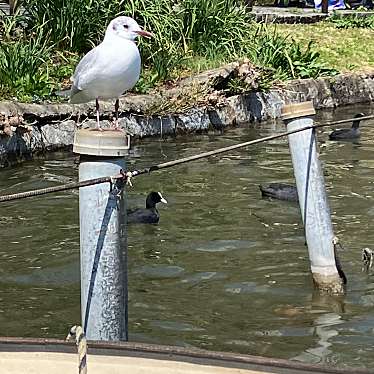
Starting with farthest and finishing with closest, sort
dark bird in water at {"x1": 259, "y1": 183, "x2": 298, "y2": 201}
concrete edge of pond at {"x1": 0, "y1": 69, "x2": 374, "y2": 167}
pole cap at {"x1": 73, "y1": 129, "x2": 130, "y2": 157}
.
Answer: concrete edge of pond at {"x1": 0, "y1": 69, "x2": 374, "y2": 167}
dark bird in water at {"x1": 259, "y1": 183, "x2": 298, "y2": 201}
pole cap at {"x1": 73, "y1": 129, "x2": 130, "y2": 157}

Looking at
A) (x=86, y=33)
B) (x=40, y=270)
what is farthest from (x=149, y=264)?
(x=86, y=33)

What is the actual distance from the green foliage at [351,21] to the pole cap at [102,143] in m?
19.8

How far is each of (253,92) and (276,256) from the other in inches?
299

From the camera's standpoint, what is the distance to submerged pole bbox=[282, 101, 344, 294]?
620cm

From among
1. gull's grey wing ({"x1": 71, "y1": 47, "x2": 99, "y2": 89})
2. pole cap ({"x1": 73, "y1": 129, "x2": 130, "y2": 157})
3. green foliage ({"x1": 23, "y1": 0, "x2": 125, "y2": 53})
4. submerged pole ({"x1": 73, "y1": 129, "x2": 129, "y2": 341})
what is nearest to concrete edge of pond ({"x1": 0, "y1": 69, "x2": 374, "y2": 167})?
green foliage ({"x1": 23, "y1": 0, "x2": 125, "y2": 53})

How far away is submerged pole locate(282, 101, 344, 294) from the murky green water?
1.25 ft

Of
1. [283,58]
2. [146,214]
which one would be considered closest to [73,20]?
[283,58]

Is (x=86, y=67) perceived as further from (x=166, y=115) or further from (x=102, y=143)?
(x=166, y=115)

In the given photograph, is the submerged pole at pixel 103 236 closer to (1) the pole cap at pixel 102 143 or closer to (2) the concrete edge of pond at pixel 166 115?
(1) the pole cap at pixel 102 143

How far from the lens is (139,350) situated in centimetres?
366

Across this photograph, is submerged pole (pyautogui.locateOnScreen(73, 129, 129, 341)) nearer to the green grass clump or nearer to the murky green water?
the murky green water

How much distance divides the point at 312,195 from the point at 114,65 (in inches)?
61.8

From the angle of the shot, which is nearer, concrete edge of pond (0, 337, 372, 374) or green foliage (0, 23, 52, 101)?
concrete edge of pond (0, 337, 372, 374)

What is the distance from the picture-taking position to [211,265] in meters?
7.61
